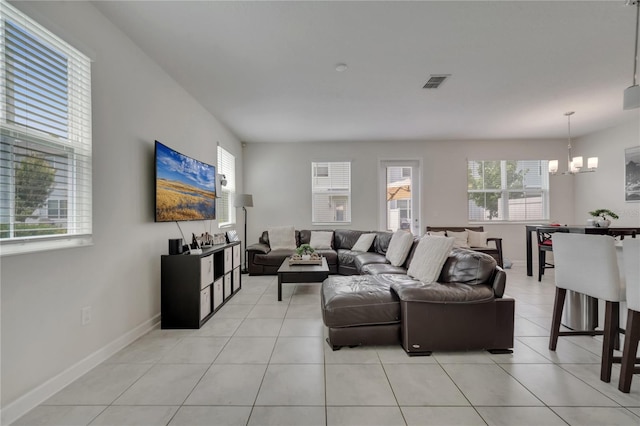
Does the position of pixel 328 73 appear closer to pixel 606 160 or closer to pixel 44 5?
pixel 44 5

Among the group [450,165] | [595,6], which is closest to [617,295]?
[595,6]

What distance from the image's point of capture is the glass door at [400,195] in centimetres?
598

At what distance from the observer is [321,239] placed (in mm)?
5500

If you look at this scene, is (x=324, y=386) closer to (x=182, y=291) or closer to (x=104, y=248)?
(x=182, y=291)

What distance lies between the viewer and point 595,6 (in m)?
2.03

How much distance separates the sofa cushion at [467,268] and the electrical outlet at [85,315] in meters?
2.96

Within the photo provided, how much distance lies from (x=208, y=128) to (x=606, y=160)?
7323mm

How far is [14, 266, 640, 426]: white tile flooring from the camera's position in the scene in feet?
4.85

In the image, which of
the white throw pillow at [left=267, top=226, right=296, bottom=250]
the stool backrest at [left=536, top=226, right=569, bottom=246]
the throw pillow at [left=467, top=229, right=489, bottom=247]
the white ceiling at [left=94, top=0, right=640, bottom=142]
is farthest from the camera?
the white throw pillow at [left=267, top=226, right=296, bottom=250]

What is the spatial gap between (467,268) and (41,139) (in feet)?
10.9

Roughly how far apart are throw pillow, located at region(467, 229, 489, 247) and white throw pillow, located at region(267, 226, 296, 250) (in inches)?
141

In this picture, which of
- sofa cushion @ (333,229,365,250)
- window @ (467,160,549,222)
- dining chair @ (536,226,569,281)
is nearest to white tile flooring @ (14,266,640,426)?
dining chair @ (536,226,569,281)

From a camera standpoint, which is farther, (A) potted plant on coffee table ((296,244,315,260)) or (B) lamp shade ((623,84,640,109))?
(A) potted plant on coffee table ((296,244,315,260))

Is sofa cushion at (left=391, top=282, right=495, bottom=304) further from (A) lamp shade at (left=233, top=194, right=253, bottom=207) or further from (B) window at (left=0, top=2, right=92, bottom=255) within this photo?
(A) lamp shade at (left=233, top=194, right=253, bottom=207)
